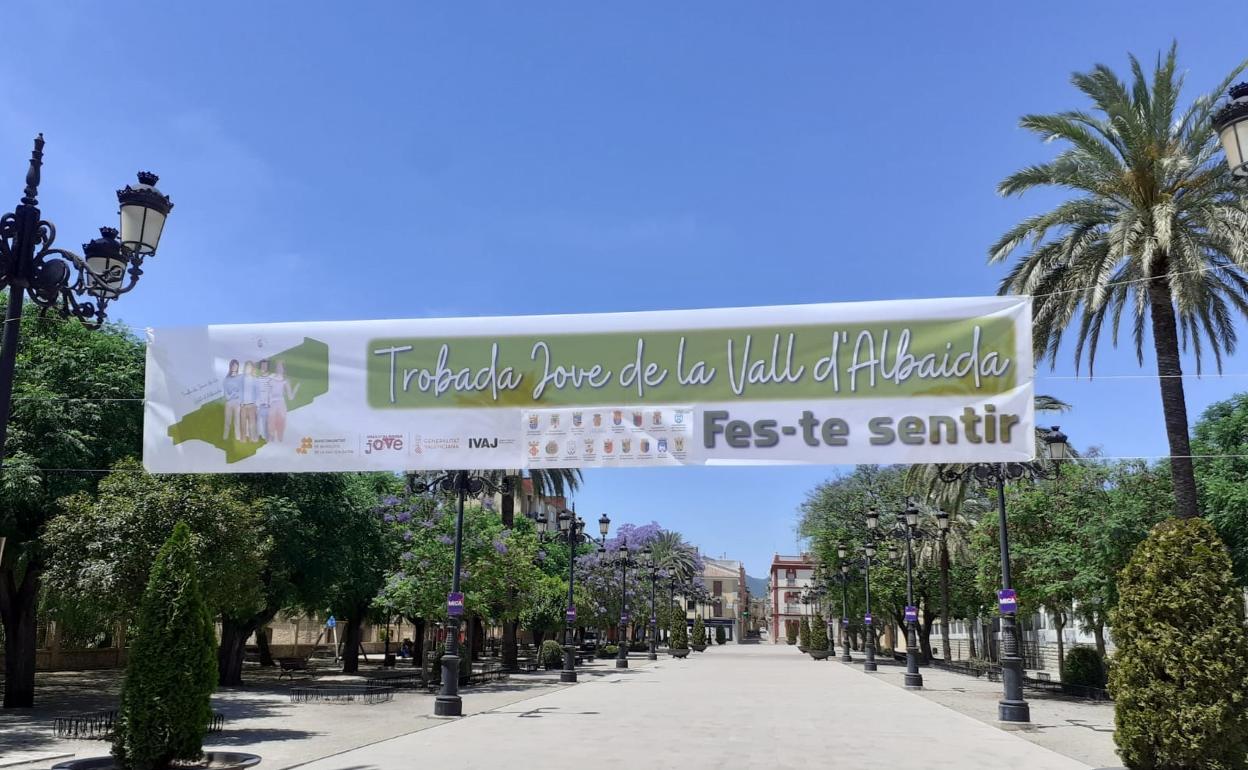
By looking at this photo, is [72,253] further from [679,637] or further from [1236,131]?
[679,637]

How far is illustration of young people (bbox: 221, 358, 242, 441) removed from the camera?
10086mm

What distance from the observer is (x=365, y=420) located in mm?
9922

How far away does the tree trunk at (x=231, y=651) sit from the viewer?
102 feet

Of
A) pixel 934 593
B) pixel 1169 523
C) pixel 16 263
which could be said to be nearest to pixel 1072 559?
pixel 1169 523

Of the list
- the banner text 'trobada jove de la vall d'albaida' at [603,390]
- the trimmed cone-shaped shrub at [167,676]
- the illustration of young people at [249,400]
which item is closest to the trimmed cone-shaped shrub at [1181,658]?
the banner text 'trobada jove de la vall d'albaida' at [603,390]

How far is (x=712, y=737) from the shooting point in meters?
17.1

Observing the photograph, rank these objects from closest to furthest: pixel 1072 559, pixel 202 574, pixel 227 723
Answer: pixel 202 574, pixel 227 723, pixel 1072 559

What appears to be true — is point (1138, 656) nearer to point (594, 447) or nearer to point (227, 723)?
point (594, 447)

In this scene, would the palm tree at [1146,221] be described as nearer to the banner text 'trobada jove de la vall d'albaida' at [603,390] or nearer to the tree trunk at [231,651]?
the banner text 'trobada jove de la vall d'albaida' at [603,390]

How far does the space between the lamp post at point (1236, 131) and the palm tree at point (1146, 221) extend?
10067mm

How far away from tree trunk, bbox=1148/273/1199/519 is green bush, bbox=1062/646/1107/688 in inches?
451

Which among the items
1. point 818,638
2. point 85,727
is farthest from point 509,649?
point 818,638

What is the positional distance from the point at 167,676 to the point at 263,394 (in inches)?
171

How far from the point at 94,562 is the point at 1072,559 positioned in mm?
23331
